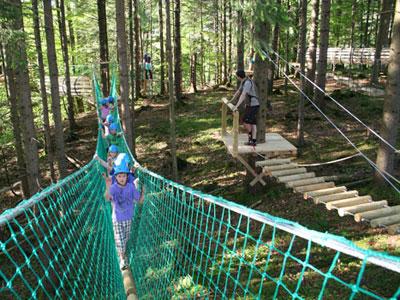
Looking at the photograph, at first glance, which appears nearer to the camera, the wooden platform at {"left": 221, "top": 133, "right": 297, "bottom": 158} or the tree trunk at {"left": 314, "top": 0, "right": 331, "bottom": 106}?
the wooden platform at {"left": 221, "top": 133, "right": 297, "bottom": 158}

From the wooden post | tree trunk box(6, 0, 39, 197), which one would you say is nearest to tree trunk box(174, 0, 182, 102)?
tree trunk box(6, 0, 39, 197)

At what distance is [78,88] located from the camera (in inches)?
Answer: 542

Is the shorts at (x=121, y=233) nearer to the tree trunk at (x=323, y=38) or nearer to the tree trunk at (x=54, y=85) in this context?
the tree trunk at (x=54, y=85)

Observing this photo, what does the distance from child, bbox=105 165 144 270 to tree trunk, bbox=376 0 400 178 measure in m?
3.53

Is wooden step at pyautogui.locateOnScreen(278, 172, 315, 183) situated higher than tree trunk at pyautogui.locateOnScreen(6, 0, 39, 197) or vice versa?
tree trunk at pyautogui.locateOnScreen(6, 0, 39, 197)

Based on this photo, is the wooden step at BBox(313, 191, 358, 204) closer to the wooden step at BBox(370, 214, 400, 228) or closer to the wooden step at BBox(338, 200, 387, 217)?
the wooden step at BBox(338, 200, 387, 217)

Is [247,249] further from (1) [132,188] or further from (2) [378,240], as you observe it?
(1) [132,188]

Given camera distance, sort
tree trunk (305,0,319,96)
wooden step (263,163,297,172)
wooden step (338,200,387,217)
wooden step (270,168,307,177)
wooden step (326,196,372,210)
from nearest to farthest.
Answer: wooden step (338,200,387,217) < wooden step (326,196,372,210) < wooden step (270,168,307,177) < wooden step (263,163,297,172) < tree trunk (305,0,319,96)

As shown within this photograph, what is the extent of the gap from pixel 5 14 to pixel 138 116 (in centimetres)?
844

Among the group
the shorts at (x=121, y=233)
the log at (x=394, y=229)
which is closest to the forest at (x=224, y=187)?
the log at (x=394, y=229)

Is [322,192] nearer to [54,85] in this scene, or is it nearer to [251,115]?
[251,115]

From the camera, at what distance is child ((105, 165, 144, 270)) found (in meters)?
3.60

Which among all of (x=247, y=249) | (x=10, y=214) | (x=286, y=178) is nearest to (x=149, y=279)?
(x=247, y=249)

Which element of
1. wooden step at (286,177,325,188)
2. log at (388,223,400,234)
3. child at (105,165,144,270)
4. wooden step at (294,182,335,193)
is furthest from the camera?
wooden step at (286,177,325,188)
